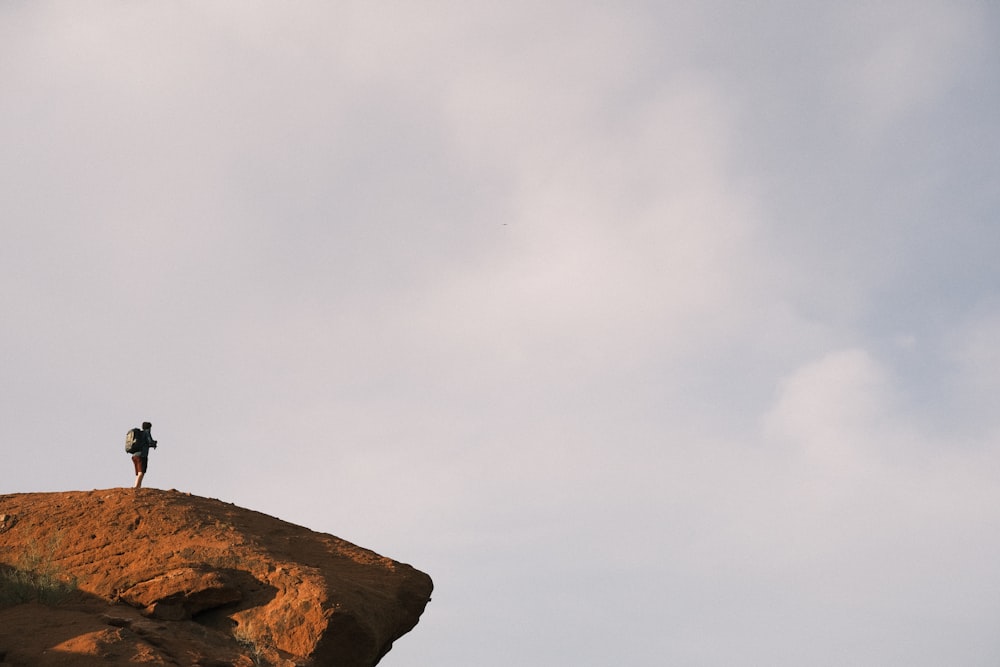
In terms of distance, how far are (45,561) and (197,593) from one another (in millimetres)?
3439

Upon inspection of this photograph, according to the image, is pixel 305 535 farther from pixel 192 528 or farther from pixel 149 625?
pixel 149 625

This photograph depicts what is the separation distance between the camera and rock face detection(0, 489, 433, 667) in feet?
47.6

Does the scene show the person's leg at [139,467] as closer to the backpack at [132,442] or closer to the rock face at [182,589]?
the backpack at [132,442]

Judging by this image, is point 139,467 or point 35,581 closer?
point 35,581

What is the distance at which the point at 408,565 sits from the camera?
1945 centimetres

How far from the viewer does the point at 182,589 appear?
620 inches

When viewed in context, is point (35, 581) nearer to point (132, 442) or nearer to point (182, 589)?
point (182, 589)

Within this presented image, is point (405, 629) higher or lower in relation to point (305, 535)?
lower

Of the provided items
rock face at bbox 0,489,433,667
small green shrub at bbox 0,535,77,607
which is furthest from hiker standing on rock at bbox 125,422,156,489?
small green shrub at bbox 0,535,77,607

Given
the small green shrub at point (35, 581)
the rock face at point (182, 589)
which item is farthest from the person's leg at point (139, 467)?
the small green shrub at point (35, 581)

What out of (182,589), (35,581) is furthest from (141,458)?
(182,589)

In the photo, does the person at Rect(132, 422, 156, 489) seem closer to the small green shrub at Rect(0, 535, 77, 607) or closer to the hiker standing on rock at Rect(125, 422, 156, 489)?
the hiker standing on rock at Rect(125, 422, 156, 489)

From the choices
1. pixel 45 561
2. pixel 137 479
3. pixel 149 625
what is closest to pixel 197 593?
pixel 149 625

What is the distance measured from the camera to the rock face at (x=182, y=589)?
1452 centimetres
